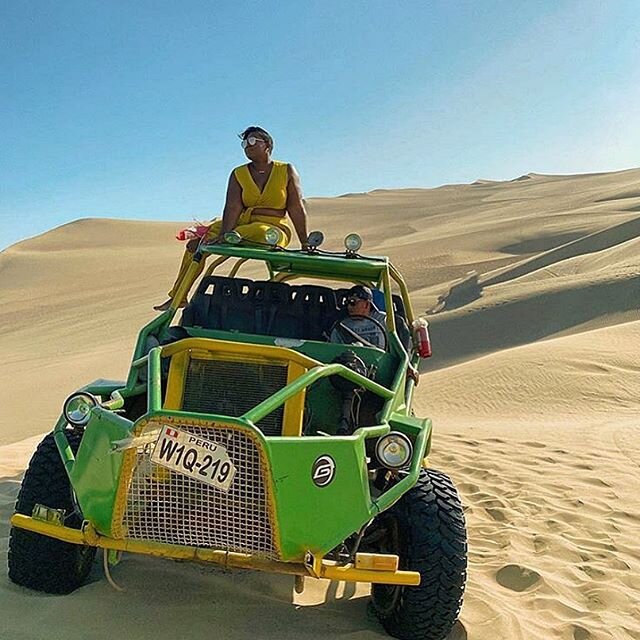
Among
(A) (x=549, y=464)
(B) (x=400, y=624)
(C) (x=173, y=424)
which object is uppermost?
(C) (x=173, y=424)

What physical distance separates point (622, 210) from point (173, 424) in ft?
134

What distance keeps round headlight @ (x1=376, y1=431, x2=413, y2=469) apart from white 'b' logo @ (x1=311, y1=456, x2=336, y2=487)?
48 centimetres

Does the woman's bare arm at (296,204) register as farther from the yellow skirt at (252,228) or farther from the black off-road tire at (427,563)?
the black off-road tire at (427,563)

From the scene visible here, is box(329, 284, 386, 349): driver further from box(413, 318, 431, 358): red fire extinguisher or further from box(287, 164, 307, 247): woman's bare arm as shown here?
box(287, 164, 307, 247): woman's bare arm

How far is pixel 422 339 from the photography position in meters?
5.55

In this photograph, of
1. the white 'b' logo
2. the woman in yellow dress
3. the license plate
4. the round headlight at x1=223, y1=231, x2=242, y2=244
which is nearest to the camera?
the license plate

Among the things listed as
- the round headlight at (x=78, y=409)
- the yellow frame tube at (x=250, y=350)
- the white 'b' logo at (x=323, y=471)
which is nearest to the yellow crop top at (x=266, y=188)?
the yellow frame tube at (x=250, y=350)

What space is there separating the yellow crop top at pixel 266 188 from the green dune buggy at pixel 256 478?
5.93ft

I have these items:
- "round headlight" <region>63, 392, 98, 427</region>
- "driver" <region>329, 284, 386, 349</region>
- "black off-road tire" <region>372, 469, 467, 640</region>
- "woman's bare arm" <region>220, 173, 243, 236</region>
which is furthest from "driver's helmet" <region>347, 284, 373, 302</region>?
"round headlight" <region>63, 392, 98, 427</region>

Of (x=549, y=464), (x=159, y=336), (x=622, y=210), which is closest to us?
(x=159, y=336)

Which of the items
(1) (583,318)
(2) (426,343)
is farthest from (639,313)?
(2) (426,343)

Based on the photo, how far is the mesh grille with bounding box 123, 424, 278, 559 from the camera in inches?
118

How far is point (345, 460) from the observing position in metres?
3.16

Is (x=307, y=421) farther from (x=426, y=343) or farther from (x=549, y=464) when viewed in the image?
(x=549, y=464)
